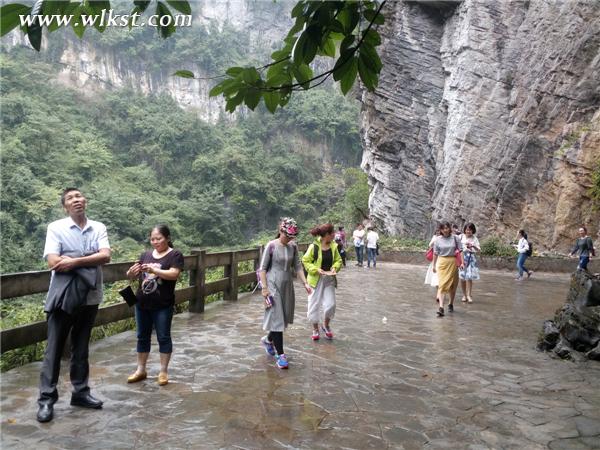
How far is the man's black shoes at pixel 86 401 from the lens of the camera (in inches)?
159

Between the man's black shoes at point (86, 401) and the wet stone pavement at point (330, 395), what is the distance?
0.18 ft

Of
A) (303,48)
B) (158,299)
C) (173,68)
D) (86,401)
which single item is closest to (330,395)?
(158,299)

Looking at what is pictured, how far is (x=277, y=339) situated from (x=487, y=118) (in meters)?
23.3

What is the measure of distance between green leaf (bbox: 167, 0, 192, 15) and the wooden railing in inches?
154

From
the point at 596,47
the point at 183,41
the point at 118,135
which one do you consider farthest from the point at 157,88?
the point at 596,47

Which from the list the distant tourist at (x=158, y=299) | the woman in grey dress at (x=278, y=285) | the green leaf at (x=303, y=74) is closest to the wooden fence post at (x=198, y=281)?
the woman in grey dress at (x=278, y=285)

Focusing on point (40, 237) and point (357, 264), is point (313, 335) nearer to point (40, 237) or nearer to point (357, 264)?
point (357, 264)

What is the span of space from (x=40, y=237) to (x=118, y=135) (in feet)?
83.7

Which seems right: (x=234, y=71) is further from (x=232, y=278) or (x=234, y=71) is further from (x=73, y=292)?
(x=232, y=278)

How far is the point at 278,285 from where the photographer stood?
229 inches

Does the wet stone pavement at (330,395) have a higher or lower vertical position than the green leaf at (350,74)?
lower

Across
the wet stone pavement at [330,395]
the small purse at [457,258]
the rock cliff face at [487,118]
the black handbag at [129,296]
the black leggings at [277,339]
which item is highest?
the rock cliff face at [487,118]

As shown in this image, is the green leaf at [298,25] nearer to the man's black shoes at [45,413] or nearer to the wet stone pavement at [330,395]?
the wet stone pavement at [330,395]

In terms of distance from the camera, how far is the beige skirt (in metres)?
9.17
